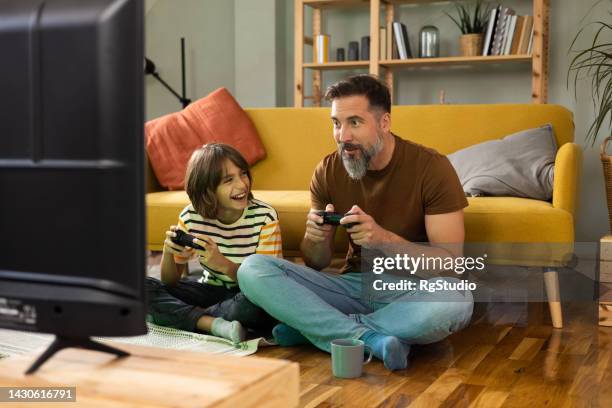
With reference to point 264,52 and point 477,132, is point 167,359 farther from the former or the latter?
point 264,52

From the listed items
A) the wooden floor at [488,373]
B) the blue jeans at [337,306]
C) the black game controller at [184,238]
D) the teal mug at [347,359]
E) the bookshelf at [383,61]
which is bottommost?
the wooden floor at [488,373]

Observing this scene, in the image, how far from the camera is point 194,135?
146 inches

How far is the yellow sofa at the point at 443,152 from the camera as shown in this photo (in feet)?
9.01

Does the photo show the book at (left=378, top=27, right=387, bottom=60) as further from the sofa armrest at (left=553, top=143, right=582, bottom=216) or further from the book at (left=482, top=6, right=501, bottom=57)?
the sofa armrest at (left=553, top=143, right=582, bottom=216)

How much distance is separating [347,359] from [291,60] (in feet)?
12.7

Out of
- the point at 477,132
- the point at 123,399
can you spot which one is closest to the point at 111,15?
the point at 123,399

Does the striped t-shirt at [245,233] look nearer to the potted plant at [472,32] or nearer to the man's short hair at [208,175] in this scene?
the man's short hair at [208,175]

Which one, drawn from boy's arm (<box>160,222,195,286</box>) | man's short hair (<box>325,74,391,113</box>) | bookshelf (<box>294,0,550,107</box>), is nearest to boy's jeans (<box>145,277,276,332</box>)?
boy's arm (<box>160,222,195,286</box>)

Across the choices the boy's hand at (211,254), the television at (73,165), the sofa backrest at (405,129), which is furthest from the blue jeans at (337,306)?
the television at (73,165)

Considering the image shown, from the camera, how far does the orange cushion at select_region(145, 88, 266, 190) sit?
3625 millimetres

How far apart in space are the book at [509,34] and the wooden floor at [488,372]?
7.42 ft

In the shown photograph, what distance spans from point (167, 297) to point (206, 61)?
10.9ft

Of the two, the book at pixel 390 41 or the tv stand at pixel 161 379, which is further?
the book at pixel 390 41

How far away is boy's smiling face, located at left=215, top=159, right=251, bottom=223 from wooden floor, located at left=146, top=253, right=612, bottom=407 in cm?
48
